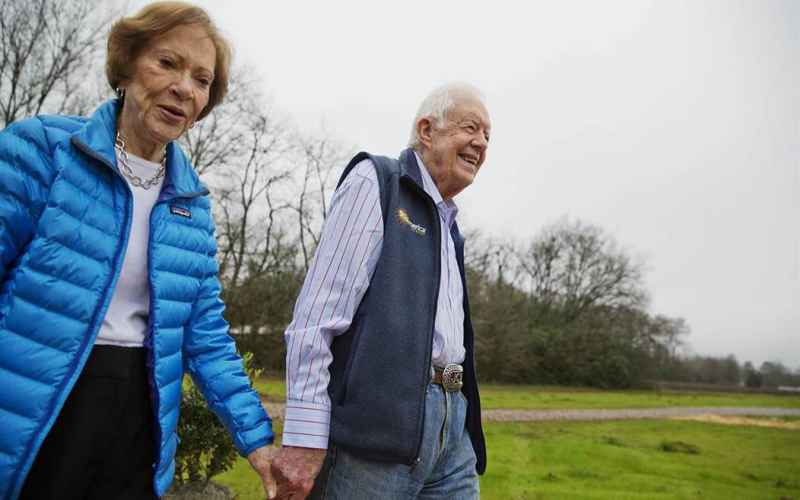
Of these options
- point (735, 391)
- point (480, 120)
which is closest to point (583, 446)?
point (480, 120)

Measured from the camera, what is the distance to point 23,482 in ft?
5.52

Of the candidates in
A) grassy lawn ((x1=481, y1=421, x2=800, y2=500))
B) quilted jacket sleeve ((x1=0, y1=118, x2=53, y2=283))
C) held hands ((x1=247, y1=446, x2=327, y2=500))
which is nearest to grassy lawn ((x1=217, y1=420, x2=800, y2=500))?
grassy lawn ((x1=481, y1=421, x2=800, y2=500))

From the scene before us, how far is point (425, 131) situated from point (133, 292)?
4.97 feet

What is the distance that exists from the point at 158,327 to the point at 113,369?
0.63 ft

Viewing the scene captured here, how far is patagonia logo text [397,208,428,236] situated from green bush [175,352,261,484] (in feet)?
10.8

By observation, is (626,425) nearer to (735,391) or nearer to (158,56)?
(158,56)

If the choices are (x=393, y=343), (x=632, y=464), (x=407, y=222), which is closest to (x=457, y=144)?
(x=407, y=222)

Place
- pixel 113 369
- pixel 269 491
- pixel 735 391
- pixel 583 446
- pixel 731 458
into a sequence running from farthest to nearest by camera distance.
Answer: pixel 735 391
pixel 731 458
pixel 583 446
pixel 269 491
pixel 113 369

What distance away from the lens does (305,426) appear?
79.4 inches

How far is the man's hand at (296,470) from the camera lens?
79.1 inches

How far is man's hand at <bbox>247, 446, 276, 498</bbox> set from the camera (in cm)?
207

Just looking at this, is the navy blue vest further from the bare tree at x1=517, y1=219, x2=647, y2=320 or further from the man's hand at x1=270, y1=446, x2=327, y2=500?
the bare tree at x1=517, y1=219, x2=647, y2=320

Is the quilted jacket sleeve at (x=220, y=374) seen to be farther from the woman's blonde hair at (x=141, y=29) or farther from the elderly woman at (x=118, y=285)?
the woman's blonde hair at (x=141, y=29)

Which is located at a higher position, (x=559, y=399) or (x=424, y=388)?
(x=424, y=388)
